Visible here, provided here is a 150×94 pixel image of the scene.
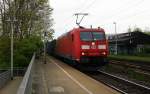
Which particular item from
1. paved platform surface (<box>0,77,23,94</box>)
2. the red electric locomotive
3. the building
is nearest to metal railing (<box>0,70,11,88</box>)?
paved platform surface (<box>0,77,23,94</box>)

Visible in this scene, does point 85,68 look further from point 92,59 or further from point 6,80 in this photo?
point 6,80

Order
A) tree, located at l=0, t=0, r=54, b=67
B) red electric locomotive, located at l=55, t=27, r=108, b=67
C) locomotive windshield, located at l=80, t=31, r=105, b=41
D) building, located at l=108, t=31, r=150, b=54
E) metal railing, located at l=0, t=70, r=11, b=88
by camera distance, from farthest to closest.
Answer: building, located at l=108, t=31, r=150, b=54 → tree, located at l=0, t=0, r=54, b=67 → metal railing, located at l=0, t=70, r=11, b=88 → locomotive windshield, located at l=80, t=31, r=105, b=41 → red electric locomotive, located at l=55, t=27, r=108, b=67

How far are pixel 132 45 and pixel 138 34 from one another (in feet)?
7.76

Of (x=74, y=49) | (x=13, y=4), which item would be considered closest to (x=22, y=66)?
(x=13, y=4)

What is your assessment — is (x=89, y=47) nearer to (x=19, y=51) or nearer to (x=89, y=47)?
(x=89, y=47)

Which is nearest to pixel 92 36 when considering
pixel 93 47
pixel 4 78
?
pixel 93 47

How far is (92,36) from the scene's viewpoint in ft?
91.2

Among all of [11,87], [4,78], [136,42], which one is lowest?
[11,87]

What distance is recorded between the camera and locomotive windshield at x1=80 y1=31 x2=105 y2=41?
2769 centimetres

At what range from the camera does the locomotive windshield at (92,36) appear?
90.8 feet

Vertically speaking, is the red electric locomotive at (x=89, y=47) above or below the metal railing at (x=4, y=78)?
above

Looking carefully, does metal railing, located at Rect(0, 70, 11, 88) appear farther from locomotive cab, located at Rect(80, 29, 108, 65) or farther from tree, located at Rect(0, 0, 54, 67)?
locomotive cab, located at Rect(80, 29, 108, 65)

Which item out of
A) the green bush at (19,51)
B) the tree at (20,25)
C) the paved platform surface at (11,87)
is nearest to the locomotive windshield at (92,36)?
the paved platform surface at (11,87)

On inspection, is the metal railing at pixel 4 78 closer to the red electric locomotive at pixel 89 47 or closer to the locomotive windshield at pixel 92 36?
the red electric locomotive at pixel 89 47
